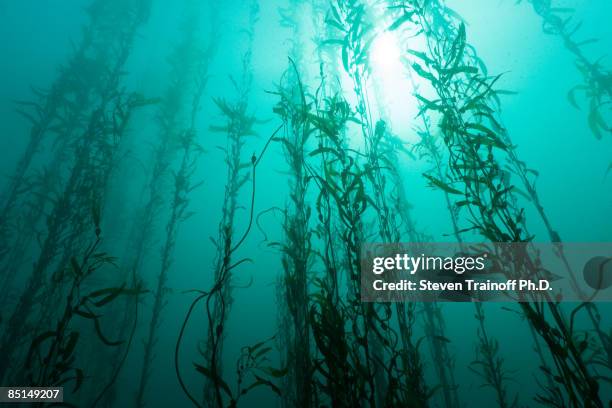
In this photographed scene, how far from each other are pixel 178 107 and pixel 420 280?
9.97 metres

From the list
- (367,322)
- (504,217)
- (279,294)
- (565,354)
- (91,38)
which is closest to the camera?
(565,354)

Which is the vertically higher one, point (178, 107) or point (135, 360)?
point (178, 107)

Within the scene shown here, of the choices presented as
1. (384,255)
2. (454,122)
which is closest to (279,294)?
(384,255)

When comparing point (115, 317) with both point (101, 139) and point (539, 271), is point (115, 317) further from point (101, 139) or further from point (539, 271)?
point (539, 271)

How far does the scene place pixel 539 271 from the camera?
1.42m

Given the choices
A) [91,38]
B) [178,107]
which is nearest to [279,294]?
[178,107]

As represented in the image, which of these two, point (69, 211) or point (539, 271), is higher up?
point (69, 211)

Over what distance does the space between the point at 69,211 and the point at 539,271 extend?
6178 mm

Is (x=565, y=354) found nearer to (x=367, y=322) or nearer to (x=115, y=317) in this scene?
(x=367, y=322)

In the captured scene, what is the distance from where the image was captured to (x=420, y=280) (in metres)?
2.04

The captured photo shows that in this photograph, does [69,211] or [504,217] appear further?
[69,211]

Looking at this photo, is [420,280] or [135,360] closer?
[420,280]

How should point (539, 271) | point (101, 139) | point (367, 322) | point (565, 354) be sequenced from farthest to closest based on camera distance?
point (101, 139), point (367, 322), point (539, 271), point (565, 354)

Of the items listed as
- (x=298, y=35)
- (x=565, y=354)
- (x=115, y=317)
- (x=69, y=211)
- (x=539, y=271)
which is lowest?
(x=565, y=354)
